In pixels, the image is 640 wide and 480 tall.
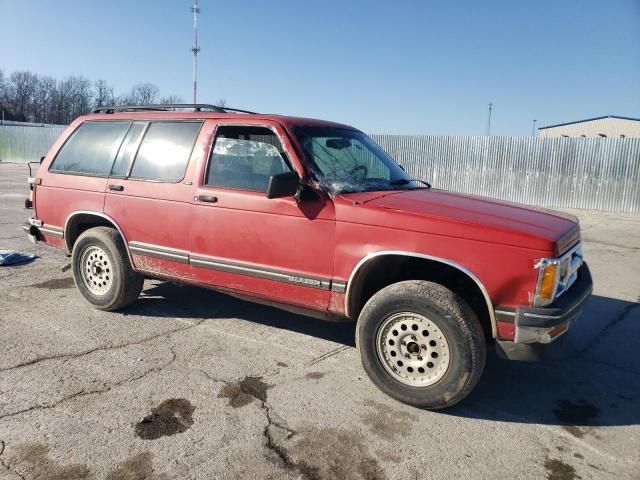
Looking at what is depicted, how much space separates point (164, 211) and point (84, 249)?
1.21m

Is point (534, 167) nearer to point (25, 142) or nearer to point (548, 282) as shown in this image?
point (548, 282)

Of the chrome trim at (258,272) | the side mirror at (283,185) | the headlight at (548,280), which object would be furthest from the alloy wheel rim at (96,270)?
the headlight at (548,280)

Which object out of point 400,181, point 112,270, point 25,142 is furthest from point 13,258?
point 25,142

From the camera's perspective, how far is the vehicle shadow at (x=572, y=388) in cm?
329

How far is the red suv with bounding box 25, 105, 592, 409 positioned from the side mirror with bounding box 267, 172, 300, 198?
1cm

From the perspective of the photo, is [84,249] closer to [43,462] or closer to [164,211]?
[164,211]

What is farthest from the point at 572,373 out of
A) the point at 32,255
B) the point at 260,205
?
the point at 32,255

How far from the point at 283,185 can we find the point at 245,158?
29.9 inches

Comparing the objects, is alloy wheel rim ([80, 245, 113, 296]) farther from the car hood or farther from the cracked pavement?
the car hood

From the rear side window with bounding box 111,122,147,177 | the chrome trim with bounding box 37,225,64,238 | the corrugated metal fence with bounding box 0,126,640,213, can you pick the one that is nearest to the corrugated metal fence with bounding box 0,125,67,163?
the corrugated metal fence with bounding box 0,126,640,213

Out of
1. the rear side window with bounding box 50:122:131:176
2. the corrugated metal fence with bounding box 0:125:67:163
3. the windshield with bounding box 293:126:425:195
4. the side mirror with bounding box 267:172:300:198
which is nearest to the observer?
the side mirror with bounding box 267:172:300:198

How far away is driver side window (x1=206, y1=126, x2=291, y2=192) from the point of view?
12.9 ft

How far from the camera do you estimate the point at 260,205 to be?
3.82 meters

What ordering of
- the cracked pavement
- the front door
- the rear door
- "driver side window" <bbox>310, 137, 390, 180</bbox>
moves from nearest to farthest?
the cracked pavement → the front door → "driver side window" <bbox>310, 137, 390, 180</bbox> → the rear door
